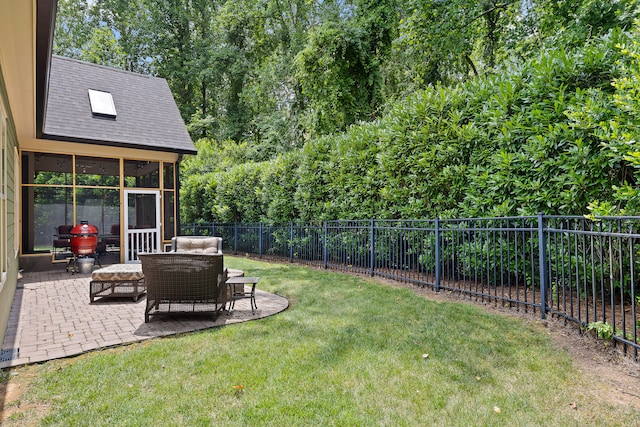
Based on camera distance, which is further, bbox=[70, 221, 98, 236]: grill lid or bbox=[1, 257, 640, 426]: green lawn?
bbox=[70, 221, 98, 236]: grill lid

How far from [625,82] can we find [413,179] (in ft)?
11.4

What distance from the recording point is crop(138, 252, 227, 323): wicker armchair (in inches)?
172

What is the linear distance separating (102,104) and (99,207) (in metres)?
3.23

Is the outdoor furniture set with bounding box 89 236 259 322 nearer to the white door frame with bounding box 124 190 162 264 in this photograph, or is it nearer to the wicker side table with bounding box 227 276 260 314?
the wicker side table with bounding box 227 276 260 314

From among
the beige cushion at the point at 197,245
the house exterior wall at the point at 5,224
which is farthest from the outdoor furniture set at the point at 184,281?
the beige cushion at the point at 197,245

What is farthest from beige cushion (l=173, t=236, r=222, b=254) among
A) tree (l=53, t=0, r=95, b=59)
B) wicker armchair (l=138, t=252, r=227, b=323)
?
tree (l=53, t=0, r=95, b=59)

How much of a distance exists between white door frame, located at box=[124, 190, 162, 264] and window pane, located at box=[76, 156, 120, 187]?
2.15 ft

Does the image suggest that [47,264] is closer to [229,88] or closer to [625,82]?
[625,82]

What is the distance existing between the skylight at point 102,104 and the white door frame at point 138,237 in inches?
96.9

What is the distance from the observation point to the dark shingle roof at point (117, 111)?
9.49 metres

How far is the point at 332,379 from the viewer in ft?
9.45

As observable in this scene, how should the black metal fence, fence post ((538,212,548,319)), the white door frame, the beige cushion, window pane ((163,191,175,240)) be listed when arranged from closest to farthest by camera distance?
the black metal fence → fence post ((538,212,548,319)) → the beige cushion → the white door frame → window pane ((163,191,175,240))

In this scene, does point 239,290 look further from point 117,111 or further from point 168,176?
point 117,111

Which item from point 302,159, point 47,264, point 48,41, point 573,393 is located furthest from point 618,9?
point 47,264
